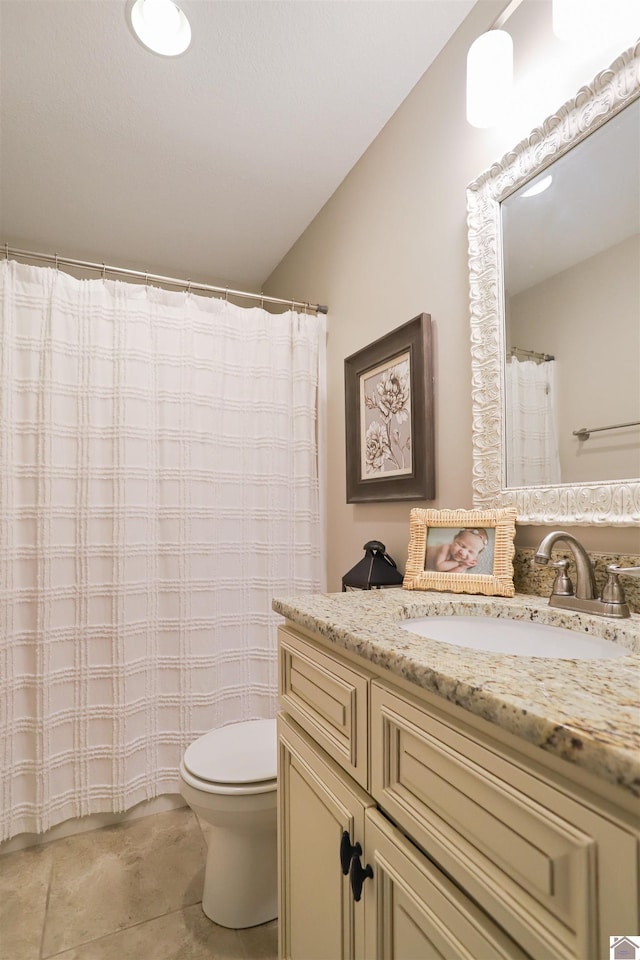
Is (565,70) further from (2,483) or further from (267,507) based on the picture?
(2,483)

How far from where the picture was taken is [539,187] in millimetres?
1146

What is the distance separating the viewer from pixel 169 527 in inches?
74.8

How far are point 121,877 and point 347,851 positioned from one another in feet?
3.86

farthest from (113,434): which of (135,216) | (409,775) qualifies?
(409,775)

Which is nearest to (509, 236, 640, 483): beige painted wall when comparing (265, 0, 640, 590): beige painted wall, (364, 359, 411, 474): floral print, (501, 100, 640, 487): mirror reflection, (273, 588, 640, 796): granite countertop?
(501, 100, 640, 487): mirror reflection

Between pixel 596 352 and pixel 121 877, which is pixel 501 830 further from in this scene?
pixel 121 877

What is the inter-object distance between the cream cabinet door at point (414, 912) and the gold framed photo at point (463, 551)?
1.87 ft

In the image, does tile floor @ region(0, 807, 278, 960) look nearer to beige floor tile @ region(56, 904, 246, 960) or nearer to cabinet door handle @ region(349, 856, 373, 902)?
beige floor tile @ region(56, 904, 246, 960)

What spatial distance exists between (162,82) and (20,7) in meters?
0.39

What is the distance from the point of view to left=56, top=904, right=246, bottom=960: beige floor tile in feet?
4.02

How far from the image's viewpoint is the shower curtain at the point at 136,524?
66.8 inches

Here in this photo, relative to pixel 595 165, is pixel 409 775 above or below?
below

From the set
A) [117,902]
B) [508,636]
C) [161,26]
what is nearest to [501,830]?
[508,636]

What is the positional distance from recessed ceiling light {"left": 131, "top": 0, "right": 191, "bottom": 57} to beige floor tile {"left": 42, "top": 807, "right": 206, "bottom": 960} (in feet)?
8.00
